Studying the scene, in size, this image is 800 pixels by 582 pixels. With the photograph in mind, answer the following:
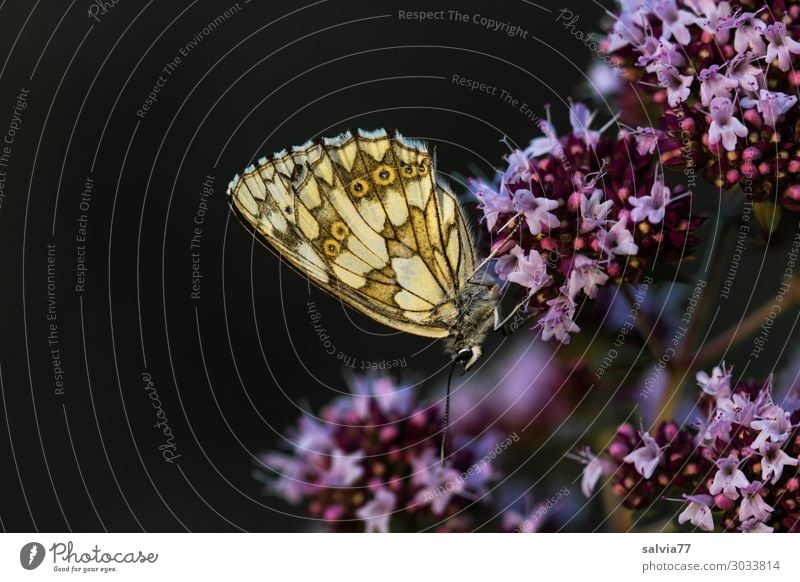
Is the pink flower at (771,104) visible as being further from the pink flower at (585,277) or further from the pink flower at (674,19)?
the pink flower at (585,277)

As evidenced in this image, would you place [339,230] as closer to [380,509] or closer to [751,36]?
[380,509]

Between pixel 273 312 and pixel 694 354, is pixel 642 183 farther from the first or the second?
pixel 273 312

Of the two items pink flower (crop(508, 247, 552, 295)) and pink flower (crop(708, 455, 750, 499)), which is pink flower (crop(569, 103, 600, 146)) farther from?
pink flower (crop(708, 455, 750, 499))

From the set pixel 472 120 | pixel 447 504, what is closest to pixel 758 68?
pixel 472 120

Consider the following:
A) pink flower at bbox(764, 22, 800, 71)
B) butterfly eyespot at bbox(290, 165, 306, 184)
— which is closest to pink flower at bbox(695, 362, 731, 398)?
pink flower at bbox(764, 22, 800, 71)
